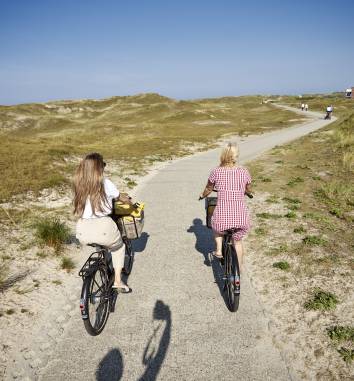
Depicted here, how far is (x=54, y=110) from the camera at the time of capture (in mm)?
96062

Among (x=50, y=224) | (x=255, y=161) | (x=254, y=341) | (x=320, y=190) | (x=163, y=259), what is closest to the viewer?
(x=254, y=341)

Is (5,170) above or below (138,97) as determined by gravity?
below

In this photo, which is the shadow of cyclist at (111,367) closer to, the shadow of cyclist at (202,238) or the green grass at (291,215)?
the shadow of cyclist at (202,238)

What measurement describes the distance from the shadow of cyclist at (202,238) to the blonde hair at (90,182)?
356 centimetres

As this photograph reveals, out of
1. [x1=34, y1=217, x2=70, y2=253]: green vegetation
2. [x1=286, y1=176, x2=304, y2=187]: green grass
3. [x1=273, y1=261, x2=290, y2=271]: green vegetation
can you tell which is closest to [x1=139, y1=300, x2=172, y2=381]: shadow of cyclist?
[x1=273, y1=261, x2=290, y2=271]: green vegetation

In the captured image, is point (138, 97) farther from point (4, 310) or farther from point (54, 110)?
point (4, 310)

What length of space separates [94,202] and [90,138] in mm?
39730

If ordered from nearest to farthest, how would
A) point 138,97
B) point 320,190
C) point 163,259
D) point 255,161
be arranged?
point 163,259, point 320,190, point 255,161, point 138,97

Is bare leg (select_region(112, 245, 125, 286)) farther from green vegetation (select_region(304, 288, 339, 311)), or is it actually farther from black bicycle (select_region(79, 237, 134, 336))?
green vegetation (select_region(304, 288, 339, 311))

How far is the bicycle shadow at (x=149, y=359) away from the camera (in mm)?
4254

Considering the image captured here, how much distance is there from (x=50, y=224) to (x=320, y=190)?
10482mm

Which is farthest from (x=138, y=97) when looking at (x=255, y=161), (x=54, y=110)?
(x=255, y=161)

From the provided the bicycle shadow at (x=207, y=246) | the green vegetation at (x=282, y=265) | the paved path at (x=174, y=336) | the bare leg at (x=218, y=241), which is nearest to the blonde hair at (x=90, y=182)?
the paved path at (x=174, y=336)

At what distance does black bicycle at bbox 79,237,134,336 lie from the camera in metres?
4.60
